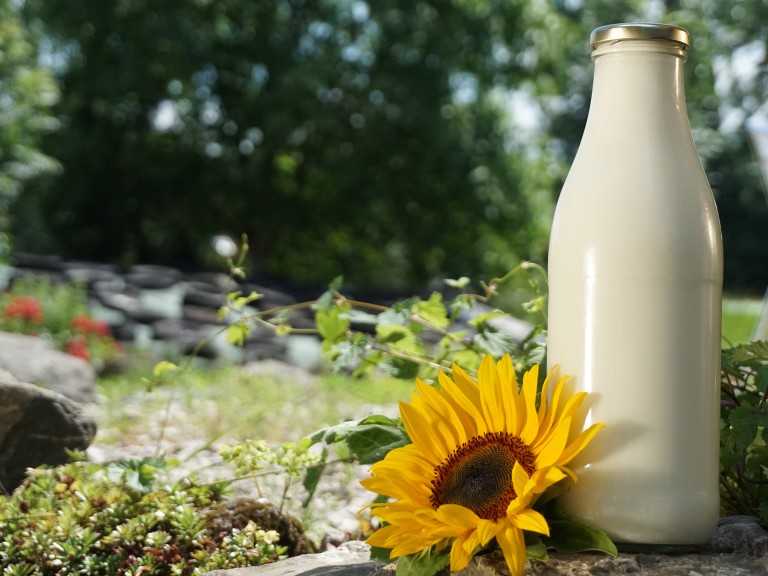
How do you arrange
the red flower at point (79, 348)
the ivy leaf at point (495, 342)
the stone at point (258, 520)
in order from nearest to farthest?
the ivy leaf at point (495, 342) → the stone at point (258, 520) → the red flower at point (79, 348)

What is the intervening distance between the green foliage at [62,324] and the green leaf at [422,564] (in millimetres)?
6494

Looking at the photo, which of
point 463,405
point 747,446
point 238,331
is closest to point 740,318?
point 238,331

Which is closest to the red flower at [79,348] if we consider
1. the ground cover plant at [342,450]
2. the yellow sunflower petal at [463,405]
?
the ground cover plant at [342,450]

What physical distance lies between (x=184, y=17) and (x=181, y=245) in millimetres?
3788

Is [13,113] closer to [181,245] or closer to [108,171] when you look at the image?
[108,171]

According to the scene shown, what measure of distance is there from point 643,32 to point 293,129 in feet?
39.4

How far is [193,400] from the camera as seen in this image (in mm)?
5715

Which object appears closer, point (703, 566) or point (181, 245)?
point (703, 566)

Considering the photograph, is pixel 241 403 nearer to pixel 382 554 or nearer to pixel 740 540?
pixel 382 554

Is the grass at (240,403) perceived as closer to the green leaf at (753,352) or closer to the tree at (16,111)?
the green leaf at (753,352)

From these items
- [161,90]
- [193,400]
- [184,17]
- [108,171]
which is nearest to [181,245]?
[108,171]

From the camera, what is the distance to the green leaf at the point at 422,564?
1.34 metres

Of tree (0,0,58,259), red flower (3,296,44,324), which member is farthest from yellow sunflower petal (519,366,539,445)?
tree (0,0,58,259)

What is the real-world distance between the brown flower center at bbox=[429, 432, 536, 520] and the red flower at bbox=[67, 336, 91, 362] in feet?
21.2
